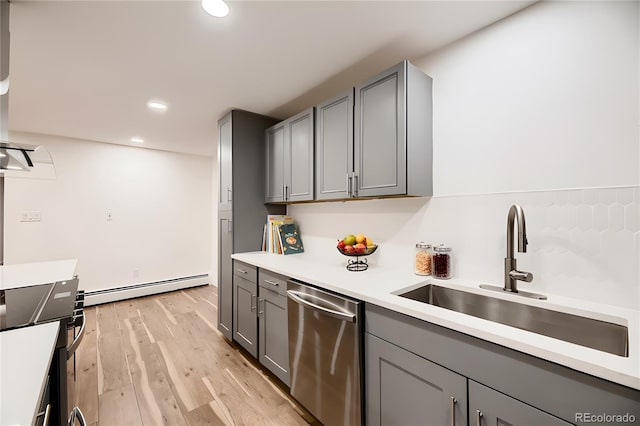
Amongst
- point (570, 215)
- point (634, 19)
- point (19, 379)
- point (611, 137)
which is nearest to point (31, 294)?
point (19, 379)

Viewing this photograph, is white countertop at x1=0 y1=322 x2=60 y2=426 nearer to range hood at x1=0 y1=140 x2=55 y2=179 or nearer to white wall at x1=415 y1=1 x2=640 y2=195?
range hood at x1=0 y1=140 x2=55 y2=179

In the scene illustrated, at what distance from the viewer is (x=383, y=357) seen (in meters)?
1.29

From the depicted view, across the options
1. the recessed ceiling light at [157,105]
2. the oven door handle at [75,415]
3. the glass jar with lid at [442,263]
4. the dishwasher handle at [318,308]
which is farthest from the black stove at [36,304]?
Result: the glass jar with lid at [442,263]

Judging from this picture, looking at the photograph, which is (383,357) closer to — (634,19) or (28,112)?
(634,19)

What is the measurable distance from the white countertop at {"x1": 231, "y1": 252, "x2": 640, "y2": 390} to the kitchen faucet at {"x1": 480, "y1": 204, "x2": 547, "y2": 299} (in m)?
0.06

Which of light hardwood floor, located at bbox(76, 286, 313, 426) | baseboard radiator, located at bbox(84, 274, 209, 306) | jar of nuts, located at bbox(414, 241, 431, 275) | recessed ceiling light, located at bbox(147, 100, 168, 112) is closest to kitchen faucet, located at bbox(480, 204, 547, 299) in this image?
jar of nuts, located at bbox(414, 241, 431, 275)

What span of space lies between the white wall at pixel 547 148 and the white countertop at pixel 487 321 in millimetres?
146

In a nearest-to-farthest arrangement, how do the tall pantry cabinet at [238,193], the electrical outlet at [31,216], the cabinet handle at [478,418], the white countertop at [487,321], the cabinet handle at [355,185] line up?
the white countertop at [487,321] < the cabinet handle at [478,418] < the cabinet handle at [355,185] < the tall pantry cabinet at [238,193] < the electrical outlet at [31,216]

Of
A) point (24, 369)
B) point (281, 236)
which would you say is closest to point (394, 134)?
point (281, 236)

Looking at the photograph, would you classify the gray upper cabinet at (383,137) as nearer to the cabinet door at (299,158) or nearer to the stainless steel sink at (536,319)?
the cabinet door at (299,158)

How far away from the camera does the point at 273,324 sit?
6.71ft

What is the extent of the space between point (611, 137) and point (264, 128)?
102 inches

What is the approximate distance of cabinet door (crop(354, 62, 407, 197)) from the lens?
1.61 m

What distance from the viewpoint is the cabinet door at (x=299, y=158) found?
7.39 feet
